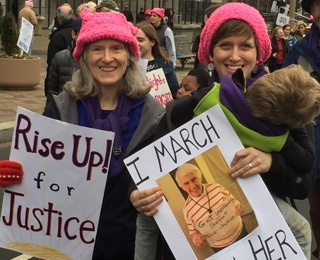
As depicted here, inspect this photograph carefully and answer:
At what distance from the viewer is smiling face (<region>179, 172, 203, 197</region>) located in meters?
1.91

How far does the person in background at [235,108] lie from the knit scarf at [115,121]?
39 cm

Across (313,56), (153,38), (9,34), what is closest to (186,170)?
(313,56)

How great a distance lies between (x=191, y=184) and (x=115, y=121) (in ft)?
2.34

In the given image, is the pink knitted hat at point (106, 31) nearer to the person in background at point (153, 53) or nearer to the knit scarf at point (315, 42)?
the knit scarf at point (315, 42)

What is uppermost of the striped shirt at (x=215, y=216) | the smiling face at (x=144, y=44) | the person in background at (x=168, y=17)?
the striped shirt at (x=215, y=216)

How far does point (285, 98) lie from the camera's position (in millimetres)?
1776

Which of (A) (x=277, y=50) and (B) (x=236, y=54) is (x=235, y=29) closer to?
(B) (x=236, y=54)

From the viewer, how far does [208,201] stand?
6.23 ft

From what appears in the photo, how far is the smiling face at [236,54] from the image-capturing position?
2.19 meters

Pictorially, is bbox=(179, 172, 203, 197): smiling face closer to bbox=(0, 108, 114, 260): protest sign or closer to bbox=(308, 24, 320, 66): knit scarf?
bbox=(0, 108, 114, 260): protest sign

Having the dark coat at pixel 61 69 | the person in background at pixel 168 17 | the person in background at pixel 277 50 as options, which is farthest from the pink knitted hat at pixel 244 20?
the person in background at pixel 168 17

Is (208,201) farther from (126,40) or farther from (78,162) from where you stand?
(126,40)

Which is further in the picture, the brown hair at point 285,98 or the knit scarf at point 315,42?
the knit scarf at point 315,42

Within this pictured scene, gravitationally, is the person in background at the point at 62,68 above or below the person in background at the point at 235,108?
below
